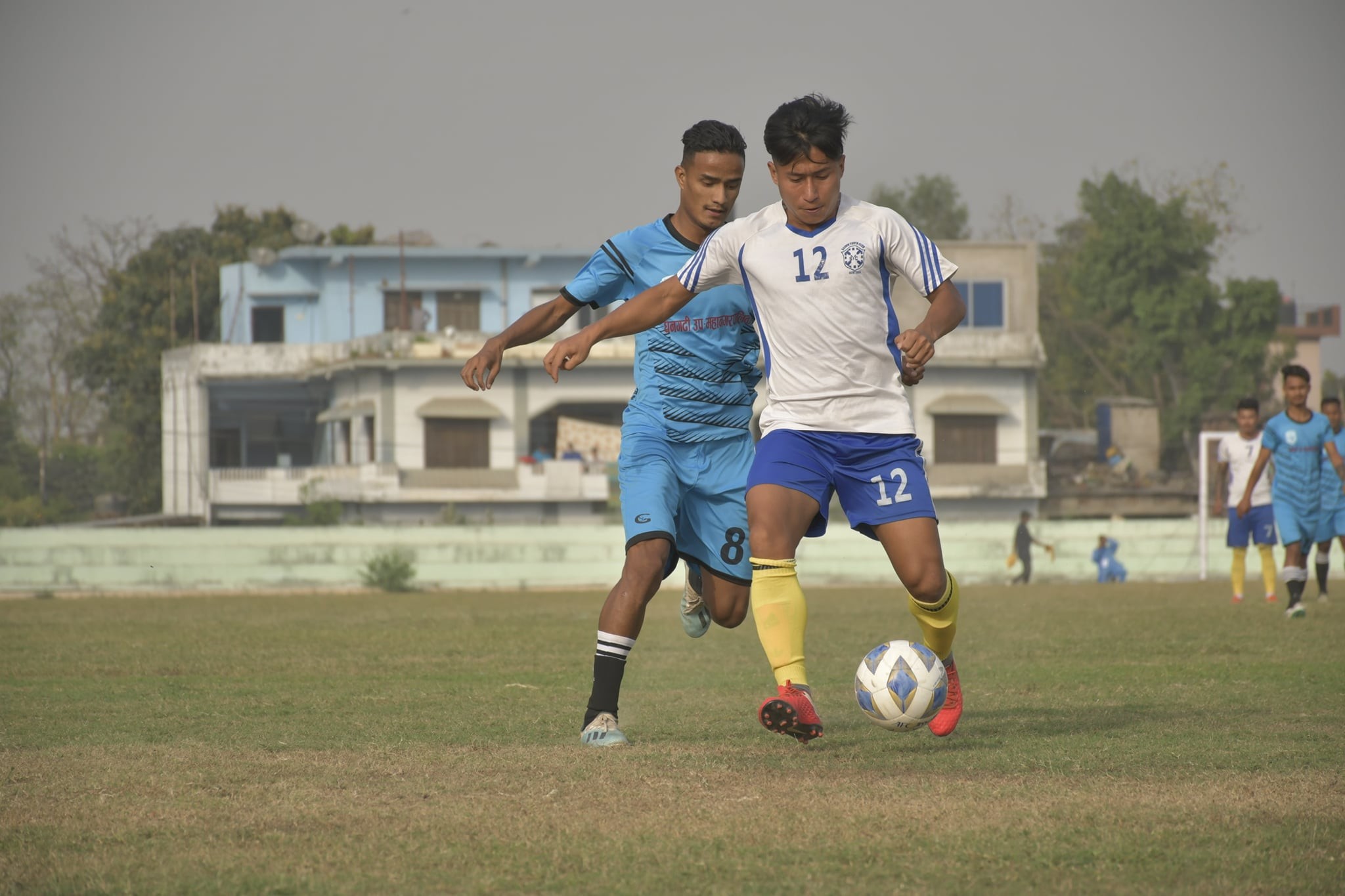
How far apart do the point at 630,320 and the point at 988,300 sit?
142 ft

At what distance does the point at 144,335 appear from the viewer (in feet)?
167

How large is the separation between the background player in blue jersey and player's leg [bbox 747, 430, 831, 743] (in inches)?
24.4

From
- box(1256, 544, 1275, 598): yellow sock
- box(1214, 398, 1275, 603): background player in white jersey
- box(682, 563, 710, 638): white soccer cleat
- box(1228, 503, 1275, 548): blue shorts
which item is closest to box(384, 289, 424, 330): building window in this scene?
box(1214, 398, 1275, 603): background player in white jersey

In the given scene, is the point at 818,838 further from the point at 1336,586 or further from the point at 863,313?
the point at 1336,586

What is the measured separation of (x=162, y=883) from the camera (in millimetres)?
3436

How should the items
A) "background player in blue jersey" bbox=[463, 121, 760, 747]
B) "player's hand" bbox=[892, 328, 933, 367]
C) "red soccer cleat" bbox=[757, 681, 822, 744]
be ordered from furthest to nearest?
"background player in blue jersey" bbox=[463, 121, 760, 747]
"player's hand" bbox=[892, 328, 933, 367]
"red soccer cleat" bbox=[757, 681, 822, 744]

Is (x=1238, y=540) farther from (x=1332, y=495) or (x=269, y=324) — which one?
(x=269, y=324)

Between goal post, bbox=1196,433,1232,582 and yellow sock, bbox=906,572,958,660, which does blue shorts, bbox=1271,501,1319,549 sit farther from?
goal post, bbox=1196,433,1232,582

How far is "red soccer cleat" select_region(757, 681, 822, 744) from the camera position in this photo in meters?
5.12

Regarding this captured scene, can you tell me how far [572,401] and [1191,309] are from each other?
22937 mm

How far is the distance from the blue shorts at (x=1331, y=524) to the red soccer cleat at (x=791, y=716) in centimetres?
1164

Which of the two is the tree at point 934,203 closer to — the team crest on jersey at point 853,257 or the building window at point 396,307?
the building window at point 396,307

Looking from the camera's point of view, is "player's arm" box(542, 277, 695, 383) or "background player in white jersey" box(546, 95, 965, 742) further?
"player's arm" box(542, 277, 695, 383)

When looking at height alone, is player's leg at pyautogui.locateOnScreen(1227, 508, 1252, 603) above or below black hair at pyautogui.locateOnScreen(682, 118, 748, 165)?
below
